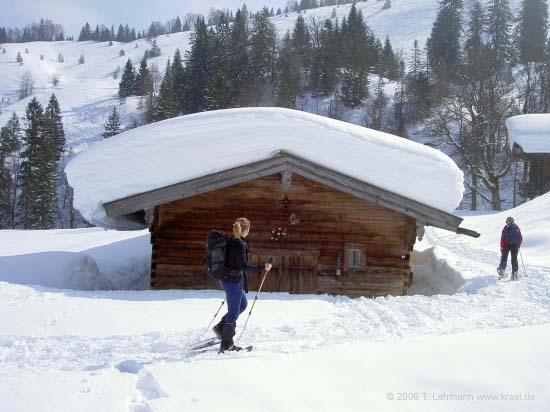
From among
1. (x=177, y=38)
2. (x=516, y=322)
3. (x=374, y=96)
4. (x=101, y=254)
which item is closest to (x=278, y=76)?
(x=374, y=96)

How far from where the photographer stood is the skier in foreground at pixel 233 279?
608 cm

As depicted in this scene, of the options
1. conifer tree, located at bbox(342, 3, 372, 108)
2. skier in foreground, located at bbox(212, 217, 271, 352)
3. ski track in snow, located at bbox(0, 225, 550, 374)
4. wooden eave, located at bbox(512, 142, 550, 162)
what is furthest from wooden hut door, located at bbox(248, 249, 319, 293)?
conifer tree, located at bbox(342, 3, 372, 108)

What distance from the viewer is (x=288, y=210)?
1259 cm

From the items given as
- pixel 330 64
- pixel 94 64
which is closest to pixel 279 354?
pixel 330 64

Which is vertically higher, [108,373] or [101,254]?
[108,373]

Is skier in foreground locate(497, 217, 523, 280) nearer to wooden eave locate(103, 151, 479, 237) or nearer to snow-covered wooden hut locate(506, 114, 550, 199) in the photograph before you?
wooden eave locate(103, 151, 479, 237)

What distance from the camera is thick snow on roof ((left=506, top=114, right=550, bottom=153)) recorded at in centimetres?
3281

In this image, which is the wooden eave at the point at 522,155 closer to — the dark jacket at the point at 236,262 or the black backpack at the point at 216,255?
→ the dark jacket at the point at 236,262

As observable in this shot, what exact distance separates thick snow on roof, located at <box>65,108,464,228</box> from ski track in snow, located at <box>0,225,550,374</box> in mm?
3247

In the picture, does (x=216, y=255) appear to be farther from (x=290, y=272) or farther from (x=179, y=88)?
(x=179, y=88)

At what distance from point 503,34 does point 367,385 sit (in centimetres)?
9013

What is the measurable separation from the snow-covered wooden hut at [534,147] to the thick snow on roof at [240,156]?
2216 centimetres

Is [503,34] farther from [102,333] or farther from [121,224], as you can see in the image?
[102,333]

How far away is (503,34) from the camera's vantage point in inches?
3191
